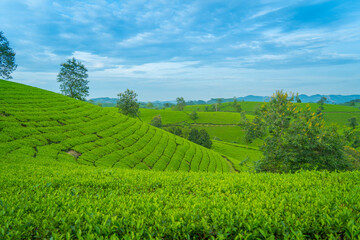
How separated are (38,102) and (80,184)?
30.8 metres

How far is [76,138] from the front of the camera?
23484 millimetres

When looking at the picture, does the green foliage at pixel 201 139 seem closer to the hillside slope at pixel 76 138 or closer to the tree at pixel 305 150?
the hillside slope at pixel 76 138

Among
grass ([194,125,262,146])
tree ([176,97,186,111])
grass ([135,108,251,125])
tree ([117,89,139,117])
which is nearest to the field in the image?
tree ([117,89,139,117])

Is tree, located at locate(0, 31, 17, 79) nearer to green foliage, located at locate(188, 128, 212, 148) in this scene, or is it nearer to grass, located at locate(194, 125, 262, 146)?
green foliage, located at locate(188, 128, 212, 148)

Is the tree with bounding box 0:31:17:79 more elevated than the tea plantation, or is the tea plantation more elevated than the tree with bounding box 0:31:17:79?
the tree with bounding box 0:31:17:79

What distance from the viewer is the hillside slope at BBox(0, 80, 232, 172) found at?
61.7 feet

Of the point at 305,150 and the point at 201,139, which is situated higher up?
the point at 305,150

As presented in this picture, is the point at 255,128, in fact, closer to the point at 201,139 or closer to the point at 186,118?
the point at 201,139

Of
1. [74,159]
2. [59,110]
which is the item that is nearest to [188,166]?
[74,159]

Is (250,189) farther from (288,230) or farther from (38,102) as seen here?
(38,102)

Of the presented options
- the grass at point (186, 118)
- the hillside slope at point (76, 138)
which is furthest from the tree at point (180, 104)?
→ the hillside slope at point (76, 138)

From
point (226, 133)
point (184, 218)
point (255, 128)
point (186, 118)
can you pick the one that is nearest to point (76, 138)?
point (184, 218)

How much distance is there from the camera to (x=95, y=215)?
4141 mm

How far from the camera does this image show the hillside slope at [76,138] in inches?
741
